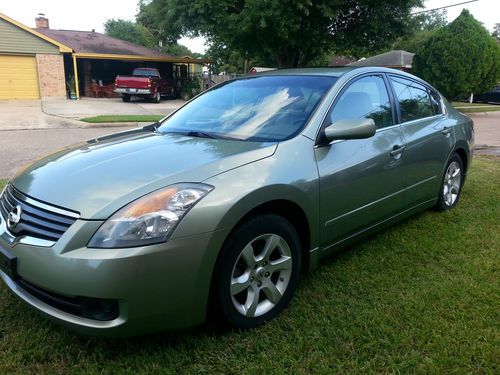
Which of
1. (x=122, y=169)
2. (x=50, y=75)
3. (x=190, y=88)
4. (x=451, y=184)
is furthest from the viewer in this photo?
(x=190, y=88)

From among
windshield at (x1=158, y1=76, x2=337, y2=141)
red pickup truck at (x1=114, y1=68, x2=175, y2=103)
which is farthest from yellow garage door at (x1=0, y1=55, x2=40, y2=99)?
windshield at (x1=158, y1=76, x2=337, y2=141)

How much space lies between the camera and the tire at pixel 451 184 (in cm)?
452

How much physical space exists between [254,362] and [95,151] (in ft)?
5.48

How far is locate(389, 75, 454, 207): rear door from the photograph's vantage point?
3.76m

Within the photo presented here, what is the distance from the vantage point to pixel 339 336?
8.21ft

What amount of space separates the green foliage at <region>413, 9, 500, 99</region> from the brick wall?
61.4ft

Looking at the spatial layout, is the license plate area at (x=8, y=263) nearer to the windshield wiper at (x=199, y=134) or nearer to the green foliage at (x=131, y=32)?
the windshield wiper at (x=199, y=134)

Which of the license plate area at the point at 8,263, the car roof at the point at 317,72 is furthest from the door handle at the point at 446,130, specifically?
the license plate area at the point at 8,263

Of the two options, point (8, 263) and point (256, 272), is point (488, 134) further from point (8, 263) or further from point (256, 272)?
point (8, 263)

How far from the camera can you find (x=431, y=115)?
4.29m

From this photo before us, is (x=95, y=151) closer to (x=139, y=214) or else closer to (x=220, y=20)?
(x=139, y=214)

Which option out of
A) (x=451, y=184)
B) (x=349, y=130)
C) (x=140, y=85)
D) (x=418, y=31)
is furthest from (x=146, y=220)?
(x=418, y=31)

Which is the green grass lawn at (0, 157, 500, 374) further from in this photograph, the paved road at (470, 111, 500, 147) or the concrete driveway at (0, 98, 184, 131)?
the concrete driveway at (0, 98, 184, 131)

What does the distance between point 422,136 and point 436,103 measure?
2.72 ft
